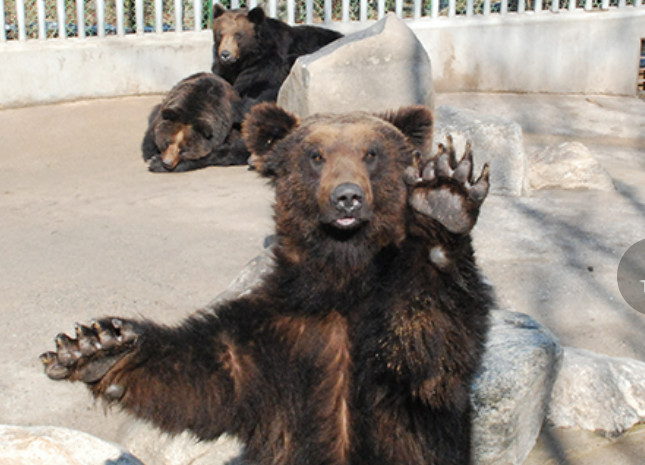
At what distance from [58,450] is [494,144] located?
469cm

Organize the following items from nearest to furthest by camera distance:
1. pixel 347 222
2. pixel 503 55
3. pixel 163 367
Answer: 1. pixel 163 367
2. pixel 347 222
3. pixel 503 55

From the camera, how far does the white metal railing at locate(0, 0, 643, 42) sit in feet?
36.9

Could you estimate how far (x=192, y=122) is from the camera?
9.85 metres

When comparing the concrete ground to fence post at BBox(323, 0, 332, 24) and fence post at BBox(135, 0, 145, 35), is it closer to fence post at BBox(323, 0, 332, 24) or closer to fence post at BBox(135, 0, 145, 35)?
fence post at BBox(135, 0, 145, 35)

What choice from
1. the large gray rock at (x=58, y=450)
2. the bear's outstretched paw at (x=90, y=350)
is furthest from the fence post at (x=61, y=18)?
the bear's outstretched paw at (x=90, y=350)

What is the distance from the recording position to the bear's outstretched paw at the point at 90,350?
11.0ft

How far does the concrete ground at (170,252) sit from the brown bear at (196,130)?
7.5 inches

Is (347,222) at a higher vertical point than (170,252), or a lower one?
higher

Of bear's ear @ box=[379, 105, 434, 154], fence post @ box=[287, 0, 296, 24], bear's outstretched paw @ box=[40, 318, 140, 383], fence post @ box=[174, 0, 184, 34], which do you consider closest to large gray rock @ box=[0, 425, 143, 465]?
bear's outstretched paw @ box=[40, 318, 140, 383]

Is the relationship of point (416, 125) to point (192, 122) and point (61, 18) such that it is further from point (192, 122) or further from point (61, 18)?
point (61, 18)

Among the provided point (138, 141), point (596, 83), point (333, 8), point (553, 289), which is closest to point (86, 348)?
point (553, 289)

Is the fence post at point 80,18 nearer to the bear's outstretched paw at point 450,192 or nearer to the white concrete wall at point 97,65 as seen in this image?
the white concrete wall at point 97,65

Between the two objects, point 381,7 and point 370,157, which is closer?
point 370,157

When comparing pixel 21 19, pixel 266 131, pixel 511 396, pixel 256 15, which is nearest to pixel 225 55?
pixel 256 15
